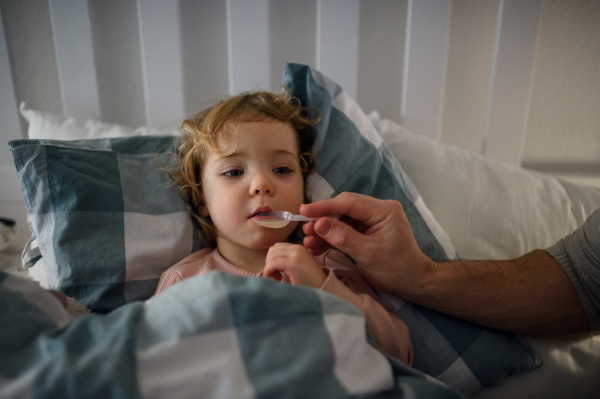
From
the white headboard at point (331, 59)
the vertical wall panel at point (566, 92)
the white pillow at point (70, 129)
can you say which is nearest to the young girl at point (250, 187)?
the white pillow at point (70, 129)

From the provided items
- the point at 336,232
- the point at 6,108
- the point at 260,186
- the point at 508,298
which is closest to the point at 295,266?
the point at 336,232

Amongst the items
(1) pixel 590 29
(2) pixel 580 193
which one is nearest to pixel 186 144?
(2) pixel 580 193

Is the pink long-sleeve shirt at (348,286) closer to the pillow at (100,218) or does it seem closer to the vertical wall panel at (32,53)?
the pillow at (100,218)

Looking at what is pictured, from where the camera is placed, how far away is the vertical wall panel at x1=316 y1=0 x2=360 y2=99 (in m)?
1.15

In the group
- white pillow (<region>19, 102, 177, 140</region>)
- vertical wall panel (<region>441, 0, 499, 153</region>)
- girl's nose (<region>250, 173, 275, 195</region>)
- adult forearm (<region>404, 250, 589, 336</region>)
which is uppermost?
vertical wall panel (<region>441, 0, 499, 153</region>)

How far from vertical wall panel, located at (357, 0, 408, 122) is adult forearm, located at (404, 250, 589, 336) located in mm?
725

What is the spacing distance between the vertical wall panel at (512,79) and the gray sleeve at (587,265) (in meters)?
0.57

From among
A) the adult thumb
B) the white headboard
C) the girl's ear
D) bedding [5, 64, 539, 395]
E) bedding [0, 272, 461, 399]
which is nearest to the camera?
bedding [0, 272, 461, 399]

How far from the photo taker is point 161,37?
1.17 m

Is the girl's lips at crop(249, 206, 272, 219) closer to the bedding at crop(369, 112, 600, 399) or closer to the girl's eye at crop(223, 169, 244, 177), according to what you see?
the girl's eye at crop(223, 169, 244, 177)

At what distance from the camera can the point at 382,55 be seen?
126 cm

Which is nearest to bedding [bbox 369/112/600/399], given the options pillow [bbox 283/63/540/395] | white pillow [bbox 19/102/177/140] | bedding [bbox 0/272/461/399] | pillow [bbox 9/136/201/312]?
pillow [bbox 283/63/540/395]

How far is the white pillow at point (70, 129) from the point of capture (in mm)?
1062

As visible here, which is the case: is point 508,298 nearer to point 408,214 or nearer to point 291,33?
point 408,214
